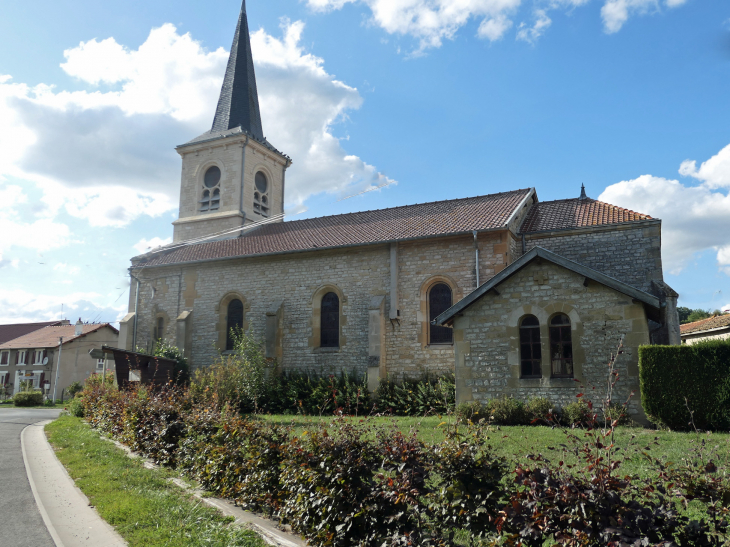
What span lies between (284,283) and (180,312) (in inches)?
224

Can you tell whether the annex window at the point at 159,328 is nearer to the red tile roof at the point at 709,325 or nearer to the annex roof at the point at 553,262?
the annex roof at the point at 553,262

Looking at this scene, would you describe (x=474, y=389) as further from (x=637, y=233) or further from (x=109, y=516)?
(x=109, y=516)

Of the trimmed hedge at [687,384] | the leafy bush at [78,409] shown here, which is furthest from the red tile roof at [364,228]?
the leafy bush at [78,409]

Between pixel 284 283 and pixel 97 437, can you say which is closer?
pixel 97 437

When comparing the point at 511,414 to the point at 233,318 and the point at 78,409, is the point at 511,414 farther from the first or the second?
the point at 78,409

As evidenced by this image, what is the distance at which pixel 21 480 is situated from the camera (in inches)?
323

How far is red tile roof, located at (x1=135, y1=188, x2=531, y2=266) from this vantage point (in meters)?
18.3

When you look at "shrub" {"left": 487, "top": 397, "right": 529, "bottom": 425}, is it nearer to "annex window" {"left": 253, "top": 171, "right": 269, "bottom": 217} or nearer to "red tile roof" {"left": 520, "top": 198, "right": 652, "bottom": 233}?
"red tile roof" {"left": 520, "top": 198, "right": 652, "bottom": 233}

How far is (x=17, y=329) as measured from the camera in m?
51.2

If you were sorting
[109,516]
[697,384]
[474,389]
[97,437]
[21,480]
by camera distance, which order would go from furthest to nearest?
[474,389] < [97,437] < [697,384] < [21,480] < [109,516]

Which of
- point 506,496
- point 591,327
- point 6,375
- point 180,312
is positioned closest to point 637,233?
point 591,327

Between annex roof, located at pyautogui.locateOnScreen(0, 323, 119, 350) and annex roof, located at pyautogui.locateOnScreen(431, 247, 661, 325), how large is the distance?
34699mm

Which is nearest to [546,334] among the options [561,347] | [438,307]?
[561,347]

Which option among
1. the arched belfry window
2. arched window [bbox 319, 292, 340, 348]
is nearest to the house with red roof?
the arched belfry window
